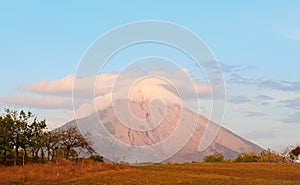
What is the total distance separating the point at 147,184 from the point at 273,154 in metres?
109

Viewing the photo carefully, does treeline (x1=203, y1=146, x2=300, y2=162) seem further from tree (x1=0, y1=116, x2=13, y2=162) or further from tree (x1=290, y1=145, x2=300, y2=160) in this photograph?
tree (x1=0, y1=116, x2=13, y2=162)

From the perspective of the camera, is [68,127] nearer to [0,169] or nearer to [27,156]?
[27,156]

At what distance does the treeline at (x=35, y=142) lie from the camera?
8219 cm

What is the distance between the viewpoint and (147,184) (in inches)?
2231

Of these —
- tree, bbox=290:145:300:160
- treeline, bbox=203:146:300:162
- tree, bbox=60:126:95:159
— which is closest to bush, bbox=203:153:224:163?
treeline, bbox=203:146:300:162

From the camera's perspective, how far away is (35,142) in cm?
8538

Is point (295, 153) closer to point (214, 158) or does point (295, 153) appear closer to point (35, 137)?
point (214, 158)

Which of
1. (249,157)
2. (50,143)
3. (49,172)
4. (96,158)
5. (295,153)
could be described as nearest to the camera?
(49,172)

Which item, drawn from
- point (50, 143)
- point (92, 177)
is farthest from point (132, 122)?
point (92, 177)

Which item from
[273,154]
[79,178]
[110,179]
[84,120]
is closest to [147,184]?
[110,179]

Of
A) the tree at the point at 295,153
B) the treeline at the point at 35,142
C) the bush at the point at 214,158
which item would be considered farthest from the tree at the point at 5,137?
the tree at the point at 295,153

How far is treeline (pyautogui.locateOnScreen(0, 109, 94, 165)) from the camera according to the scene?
82188 millimetres

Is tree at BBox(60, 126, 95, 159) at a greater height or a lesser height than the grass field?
greater

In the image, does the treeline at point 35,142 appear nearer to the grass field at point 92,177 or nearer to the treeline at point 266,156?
the grass field at point 92,177
